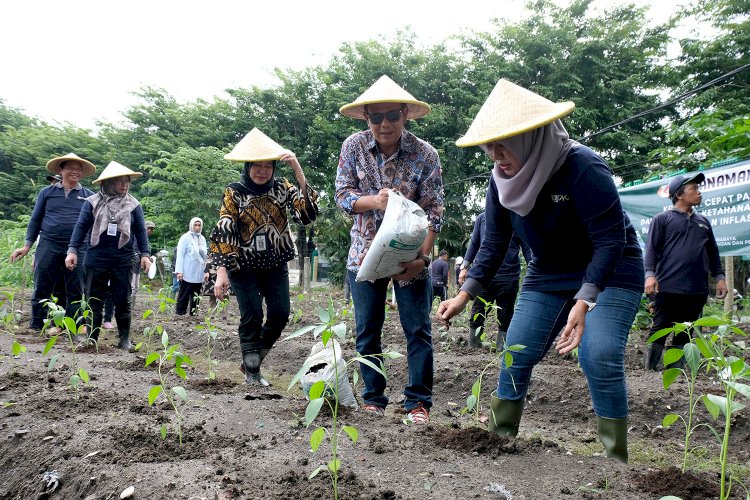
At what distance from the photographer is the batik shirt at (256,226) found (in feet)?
12.3

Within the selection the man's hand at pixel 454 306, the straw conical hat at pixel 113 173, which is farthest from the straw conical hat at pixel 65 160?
the man's hand at pixel 454 306

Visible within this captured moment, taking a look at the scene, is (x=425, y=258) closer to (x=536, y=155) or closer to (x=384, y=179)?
(x=384, y=179)

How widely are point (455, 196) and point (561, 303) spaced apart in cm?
1839

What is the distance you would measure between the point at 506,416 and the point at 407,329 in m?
0.81

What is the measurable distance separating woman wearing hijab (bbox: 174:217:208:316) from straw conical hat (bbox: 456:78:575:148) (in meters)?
6.98

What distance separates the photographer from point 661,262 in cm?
504

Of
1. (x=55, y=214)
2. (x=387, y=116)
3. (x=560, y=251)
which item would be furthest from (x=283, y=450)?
(x=55, y=214)

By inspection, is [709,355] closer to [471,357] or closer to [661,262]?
[661,262]

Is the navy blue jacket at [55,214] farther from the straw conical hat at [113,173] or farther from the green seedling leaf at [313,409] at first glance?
the green seedling leaf at [313,409]

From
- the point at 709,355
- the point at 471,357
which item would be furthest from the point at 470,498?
the point at 471,357

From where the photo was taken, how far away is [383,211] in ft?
10.4

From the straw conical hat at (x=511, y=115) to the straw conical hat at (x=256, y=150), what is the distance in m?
1.72

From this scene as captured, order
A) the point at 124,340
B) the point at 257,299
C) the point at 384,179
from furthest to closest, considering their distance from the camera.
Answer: the point at 124,340
the point at 257,299
the point at 384,179

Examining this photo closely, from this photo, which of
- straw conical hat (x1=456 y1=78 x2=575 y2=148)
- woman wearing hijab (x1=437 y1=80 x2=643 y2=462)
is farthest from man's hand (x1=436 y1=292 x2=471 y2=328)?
straw conical hat (x1=456 y1=78 x2=575 y2=148)
